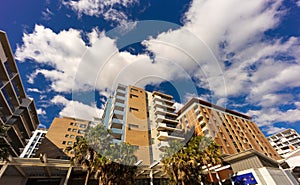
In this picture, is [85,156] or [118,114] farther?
[118,114]

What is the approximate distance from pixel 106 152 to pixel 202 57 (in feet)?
41.5

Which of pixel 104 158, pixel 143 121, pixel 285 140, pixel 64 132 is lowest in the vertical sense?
pixel 104 158

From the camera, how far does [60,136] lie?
39.7 metres

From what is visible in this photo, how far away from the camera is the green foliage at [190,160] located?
598 inches

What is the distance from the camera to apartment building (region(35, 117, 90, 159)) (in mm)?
35062

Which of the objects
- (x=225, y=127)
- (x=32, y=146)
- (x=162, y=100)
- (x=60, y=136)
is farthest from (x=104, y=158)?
(x=32, y=146)

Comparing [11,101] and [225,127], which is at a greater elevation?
[225,127]

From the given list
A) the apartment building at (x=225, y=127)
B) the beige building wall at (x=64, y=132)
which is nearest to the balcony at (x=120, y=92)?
the beige building wall at (x=64, y=132)

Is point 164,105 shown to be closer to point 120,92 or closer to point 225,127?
point 120,92

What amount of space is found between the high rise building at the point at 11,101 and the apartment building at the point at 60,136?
5.63 m

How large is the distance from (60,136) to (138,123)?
22562 millimetres

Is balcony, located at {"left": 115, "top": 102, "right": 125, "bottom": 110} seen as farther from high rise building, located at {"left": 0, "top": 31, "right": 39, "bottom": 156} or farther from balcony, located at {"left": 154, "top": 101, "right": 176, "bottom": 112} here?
high rise building, located at {"left": 0, "top": 31, "right": 39, "bottom": 156}

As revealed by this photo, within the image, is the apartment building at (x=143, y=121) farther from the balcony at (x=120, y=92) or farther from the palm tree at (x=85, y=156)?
Result: the palm tree at (x=85, y=156)

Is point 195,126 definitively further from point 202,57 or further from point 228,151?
point 202,57
